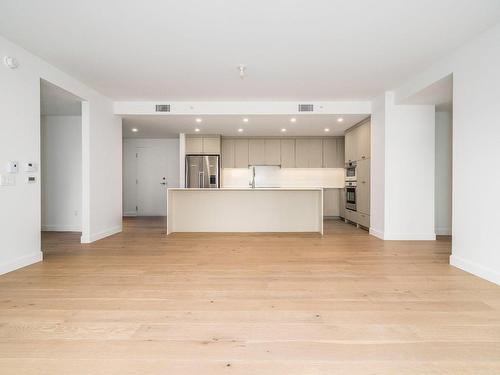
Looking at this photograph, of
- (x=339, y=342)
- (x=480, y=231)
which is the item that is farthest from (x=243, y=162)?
(x=339, y=342)

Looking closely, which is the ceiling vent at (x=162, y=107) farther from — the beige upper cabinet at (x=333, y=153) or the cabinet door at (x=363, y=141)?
the beige upper cabinet at (x=333, y=153)

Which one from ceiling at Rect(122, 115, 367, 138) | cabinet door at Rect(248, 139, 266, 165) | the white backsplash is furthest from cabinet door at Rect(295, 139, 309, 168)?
cabinet door at Rect(248, 139, 266, 165)

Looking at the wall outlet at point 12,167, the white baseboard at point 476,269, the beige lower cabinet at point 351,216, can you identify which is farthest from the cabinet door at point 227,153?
the white baseboard at point 476,269

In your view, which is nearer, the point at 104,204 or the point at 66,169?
the point at 104,204

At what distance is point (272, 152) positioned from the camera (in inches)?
311

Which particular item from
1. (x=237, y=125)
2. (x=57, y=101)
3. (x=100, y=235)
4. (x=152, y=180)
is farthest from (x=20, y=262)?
(x=152, y=180)

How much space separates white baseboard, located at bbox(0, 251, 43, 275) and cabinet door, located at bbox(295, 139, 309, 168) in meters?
5.98

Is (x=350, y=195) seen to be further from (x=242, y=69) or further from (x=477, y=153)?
(x=242, y=69)

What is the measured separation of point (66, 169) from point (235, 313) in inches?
207

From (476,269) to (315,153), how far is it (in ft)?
17.2

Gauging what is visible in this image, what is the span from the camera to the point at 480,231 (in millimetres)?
2932

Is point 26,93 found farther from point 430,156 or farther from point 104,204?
point 430,156

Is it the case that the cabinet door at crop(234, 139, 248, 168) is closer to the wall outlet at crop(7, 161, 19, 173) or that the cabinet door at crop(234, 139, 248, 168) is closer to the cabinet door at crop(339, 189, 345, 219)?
the cabinet door at crop(339, 189, 345, 219)

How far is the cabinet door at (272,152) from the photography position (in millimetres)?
7891
